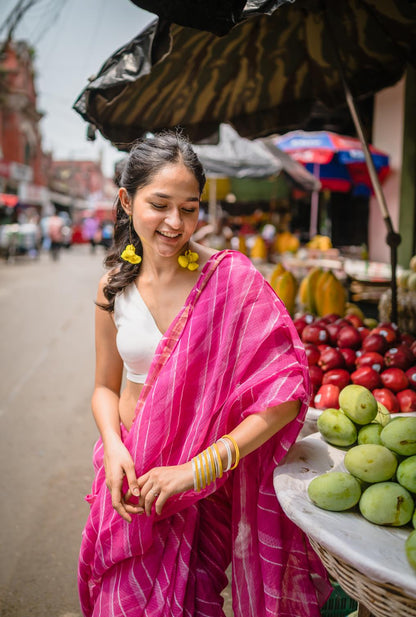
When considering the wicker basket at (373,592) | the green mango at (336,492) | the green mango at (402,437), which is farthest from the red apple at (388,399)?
the wicker basket at (373,592)

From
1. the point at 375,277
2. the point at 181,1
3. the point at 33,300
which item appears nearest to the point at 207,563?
the point at 181,1

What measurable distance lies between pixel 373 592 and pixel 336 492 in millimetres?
219

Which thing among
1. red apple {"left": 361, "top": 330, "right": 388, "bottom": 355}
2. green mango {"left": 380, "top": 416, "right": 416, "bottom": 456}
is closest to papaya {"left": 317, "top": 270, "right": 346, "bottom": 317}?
red apple {"left": 361, "top": 330, "right": 388, "bottom": 355}

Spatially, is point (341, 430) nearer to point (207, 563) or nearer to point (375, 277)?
point (207, 563)

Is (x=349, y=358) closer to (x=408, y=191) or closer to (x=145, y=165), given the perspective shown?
(x=145, y=165)

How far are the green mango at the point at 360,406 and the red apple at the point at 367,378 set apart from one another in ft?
1.94

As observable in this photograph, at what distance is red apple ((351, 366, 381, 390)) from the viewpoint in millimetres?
2111

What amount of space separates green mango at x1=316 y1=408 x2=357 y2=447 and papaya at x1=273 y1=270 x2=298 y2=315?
2246mm

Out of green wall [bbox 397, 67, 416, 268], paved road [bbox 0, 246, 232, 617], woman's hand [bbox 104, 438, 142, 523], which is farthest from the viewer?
green wall [bbox 397, 67, 416, 268]

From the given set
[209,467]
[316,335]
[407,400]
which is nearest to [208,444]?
[209,467]

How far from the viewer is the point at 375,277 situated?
14.7ft

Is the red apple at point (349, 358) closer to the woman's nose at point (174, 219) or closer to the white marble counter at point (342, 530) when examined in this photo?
the white marble counter at point (342, 530)

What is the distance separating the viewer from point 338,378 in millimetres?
2186

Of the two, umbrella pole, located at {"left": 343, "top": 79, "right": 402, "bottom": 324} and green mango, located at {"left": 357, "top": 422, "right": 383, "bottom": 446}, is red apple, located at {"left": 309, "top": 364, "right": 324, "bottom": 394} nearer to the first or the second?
green mango, located at {"left": 357, "top": 422, "right": 383, "bottom": 446}
